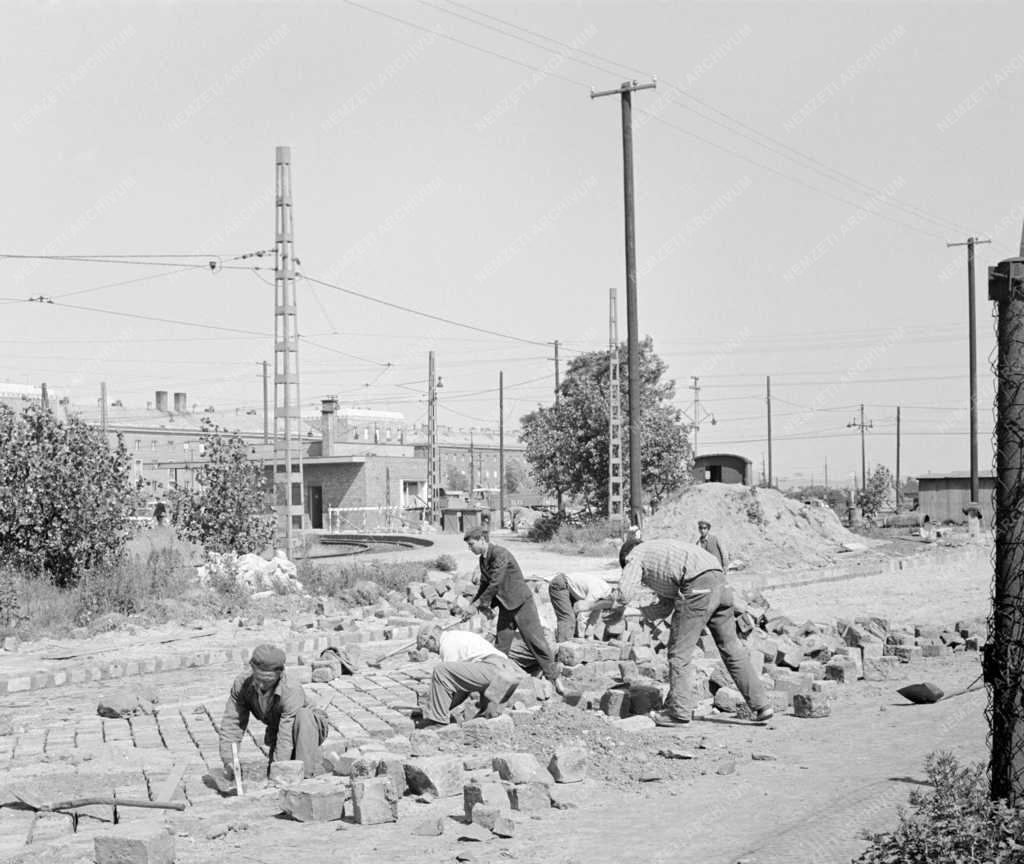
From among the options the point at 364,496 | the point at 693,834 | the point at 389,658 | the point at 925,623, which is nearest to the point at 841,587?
the point at 925,623

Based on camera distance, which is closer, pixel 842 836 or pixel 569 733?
pixel 842 836

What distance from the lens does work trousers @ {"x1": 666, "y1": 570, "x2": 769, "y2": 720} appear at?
9922 mm

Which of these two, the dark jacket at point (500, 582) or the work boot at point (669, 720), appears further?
the dark jacket at point (500, 582)

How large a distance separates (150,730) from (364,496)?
47393mm

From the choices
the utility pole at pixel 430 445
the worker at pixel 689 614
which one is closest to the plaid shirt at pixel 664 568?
the worker at pixel 689 614

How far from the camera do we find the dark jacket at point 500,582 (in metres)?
11.5

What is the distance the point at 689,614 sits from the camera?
392 inches

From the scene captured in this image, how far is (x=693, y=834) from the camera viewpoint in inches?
265

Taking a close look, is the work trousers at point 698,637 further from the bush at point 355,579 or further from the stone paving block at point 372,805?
the bush at point 355,579

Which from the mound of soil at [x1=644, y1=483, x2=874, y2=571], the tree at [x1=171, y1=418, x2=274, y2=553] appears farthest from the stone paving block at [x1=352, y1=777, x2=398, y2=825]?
the mound of soil at [x1=644, y1=483, x2=874, y2=571]

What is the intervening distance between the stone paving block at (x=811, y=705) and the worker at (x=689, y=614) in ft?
1.18

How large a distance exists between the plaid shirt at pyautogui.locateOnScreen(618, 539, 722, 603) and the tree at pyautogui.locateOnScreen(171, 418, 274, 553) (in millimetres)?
14328

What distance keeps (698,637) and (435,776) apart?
3.14 m

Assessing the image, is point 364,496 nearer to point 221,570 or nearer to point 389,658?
point 221,570
